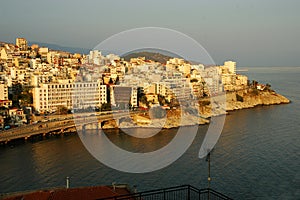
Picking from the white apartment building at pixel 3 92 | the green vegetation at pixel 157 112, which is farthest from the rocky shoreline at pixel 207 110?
the white apartment building at pixel 3 92

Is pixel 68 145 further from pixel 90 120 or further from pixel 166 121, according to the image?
pixel 166 121

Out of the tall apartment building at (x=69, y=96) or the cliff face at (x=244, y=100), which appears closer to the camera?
the tall apartment building at (x=69, y=96)

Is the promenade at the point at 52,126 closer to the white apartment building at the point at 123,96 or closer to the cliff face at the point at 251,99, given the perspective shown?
the white apartment building at the point at 123,96

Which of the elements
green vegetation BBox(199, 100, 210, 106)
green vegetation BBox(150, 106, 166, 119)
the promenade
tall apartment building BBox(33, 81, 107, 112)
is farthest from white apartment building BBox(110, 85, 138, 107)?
green vegetation BBox(199, 100, 210, 106)

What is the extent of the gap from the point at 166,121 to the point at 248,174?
202 inches

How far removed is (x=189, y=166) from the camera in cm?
583

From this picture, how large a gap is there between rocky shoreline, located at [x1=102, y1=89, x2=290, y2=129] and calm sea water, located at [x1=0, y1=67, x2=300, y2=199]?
1.38m

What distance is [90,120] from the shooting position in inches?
390

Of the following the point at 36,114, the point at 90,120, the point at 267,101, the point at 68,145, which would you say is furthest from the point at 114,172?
the point at 267,101

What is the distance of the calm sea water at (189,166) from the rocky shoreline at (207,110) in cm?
138

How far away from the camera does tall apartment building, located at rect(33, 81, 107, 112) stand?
10.9 m

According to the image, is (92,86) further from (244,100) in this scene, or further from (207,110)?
(244,100)

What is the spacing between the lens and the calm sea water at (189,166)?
494 centimetres

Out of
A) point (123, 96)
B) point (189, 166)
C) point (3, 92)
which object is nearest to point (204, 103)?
point (123, 96)
